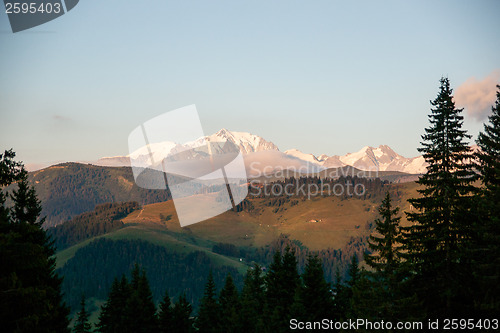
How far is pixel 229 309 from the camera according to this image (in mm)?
67500

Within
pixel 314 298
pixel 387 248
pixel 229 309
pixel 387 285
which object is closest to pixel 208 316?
pixel 229 309

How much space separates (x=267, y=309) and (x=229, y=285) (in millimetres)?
21121

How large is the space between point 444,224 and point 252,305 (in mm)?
35096

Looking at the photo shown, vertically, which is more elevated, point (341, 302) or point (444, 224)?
point (444, 224)

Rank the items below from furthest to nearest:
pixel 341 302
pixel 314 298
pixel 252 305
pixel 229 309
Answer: pixel 229 309, pixel 252 305, pixel 341 302, pixel 314 298

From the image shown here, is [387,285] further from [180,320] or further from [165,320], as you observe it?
Answer: [180,320]

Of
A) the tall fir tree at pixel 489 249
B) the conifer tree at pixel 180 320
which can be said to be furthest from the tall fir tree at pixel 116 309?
the tall fir tree at pixel 489 249

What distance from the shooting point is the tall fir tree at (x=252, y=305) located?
2299 inches

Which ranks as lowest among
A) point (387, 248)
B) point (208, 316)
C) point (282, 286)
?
point (208, 316)

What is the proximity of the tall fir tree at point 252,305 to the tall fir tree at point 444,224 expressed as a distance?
2288 cm

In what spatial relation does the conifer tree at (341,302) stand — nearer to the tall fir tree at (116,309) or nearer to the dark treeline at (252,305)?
the dark treeline at (252,305)

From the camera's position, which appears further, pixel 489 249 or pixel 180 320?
pixel 180 320

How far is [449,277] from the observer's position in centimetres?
3177

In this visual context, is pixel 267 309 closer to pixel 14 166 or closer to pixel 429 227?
pixel 429 227
